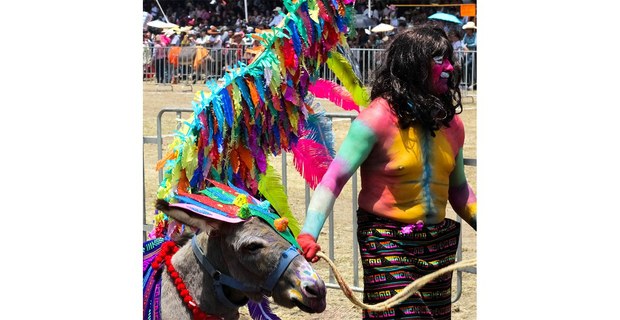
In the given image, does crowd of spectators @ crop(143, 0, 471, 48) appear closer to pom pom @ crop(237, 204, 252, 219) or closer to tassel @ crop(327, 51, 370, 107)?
tassel @ crop(327, 51, 370, 107)

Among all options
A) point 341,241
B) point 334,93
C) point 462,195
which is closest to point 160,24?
point 341,241

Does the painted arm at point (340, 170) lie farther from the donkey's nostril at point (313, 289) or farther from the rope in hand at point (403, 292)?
the donkey's nostril at point (313, 289)

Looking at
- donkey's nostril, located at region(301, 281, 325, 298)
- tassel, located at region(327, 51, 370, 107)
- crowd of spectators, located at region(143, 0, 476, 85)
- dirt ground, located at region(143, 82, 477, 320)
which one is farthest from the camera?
crowd of spectators, located at region(143, 0, 476, 85)

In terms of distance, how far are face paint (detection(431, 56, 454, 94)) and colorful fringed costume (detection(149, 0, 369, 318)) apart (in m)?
0.52

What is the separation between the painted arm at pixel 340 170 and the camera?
3797 mm

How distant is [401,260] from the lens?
3.86 m

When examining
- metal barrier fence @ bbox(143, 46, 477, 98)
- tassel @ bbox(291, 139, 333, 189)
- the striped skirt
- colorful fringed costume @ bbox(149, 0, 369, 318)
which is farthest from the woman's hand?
metal barrier fence @ bbox(143, 46, 477, 98)

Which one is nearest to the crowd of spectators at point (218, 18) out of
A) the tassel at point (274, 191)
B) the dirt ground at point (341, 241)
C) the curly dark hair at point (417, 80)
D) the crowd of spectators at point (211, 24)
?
the crowd of spectators at point (211, 24)

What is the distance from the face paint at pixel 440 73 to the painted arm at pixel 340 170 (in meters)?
0.32

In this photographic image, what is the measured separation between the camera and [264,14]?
1500cm

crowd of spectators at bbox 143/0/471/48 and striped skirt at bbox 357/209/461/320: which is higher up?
crowd of spectators at bbox 143/0/471/48

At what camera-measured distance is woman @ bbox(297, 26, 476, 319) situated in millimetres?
3826

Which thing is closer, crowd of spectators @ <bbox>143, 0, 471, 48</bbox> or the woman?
the woman
